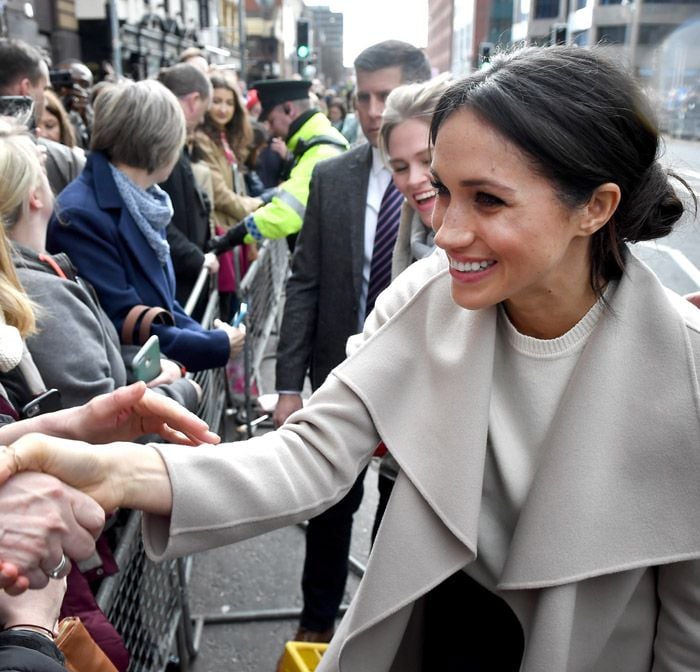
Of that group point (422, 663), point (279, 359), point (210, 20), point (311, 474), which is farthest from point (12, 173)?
point (210, 20)

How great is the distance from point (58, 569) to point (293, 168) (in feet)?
11.4

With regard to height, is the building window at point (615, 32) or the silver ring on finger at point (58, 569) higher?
the building window at point (615, 32)

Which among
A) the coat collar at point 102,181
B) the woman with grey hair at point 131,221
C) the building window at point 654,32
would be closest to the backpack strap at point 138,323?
the woman with grey hair at point 131,221

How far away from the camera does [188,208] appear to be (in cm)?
474

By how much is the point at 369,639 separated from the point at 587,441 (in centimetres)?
59

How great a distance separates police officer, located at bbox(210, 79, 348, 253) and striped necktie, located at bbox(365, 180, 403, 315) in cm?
122

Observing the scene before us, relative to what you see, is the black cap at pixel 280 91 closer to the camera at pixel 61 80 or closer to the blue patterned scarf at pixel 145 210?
the camera at pixel 61 80

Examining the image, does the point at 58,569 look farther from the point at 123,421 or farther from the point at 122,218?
the point at 122,218

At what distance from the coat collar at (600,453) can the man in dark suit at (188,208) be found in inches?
121

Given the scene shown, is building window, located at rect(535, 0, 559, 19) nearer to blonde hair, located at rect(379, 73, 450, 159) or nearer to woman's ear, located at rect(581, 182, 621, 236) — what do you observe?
blonde hair, located at rect(379, 73, 450, 159)

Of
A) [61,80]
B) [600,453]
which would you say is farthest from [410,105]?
[61,80]

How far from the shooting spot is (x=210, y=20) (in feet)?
124

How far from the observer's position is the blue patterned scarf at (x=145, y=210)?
120 inches

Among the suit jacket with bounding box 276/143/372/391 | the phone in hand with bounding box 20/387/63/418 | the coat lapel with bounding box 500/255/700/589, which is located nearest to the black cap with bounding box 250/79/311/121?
the suit jacket with bounding box 276/143/372/391
